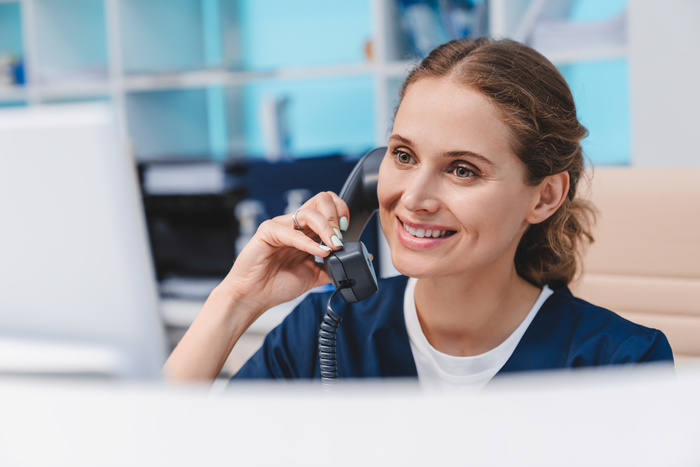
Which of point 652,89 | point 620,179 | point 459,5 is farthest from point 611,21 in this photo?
point 620,179

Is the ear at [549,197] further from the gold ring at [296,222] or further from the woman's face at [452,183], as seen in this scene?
the gold ring at [296,222]

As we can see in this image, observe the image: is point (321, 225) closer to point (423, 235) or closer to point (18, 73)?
point (423, 235)

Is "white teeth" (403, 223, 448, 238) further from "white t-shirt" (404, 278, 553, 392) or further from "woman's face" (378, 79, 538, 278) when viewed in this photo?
"white t-shirt" (404, 278, 553, 392)

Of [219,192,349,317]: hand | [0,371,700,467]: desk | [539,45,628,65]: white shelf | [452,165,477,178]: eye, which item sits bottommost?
[219,192,349,317]: hand

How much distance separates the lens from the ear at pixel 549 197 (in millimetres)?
1035

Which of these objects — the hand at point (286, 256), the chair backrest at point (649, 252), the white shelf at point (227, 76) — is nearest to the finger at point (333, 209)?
the hand at point (286, 256)

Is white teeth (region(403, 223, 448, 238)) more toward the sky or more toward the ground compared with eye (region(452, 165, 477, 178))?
more toward the ground

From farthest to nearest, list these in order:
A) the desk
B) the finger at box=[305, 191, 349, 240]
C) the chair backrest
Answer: the chair backrest, the finger at box=[305, 191, 349, 240], the desk

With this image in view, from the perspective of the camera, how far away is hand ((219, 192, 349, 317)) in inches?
39.4

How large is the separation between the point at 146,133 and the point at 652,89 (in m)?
1.98

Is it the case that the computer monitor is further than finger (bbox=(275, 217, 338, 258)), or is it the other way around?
finger (bbox=(275, 217, 338, 258))

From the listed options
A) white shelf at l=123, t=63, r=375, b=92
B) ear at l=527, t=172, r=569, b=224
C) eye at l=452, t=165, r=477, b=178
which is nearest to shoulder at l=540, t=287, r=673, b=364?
ear at l=527, t=172, r=569, b=224

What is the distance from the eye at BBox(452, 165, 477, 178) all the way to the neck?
0.20 meters

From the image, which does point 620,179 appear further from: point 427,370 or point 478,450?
point 478,450
